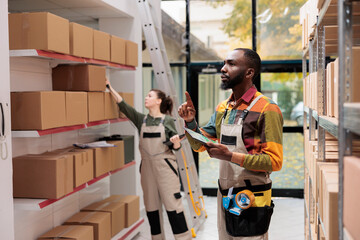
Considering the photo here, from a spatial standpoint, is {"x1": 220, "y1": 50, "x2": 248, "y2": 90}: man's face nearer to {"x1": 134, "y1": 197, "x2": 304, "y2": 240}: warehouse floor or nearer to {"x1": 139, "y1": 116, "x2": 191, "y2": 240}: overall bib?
{"x1": 139, "y1": 116, "x2": 191, "y2": 240}: overall bib

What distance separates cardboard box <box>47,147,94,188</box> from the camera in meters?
3.76

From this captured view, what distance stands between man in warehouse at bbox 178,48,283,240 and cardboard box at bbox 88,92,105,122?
163cm

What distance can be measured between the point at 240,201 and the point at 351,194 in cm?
127

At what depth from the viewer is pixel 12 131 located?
3.28m

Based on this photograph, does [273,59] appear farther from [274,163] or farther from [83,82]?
[274,163]

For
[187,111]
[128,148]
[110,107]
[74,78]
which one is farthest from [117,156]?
[187,111]

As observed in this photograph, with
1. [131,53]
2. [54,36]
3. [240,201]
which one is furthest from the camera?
[131,53]

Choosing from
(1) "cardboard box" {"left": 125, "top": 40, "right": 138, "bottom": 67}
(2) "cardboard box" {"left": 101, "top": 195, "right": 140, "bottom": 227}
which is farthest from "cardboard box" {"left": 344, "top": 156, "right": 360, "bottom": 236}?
(1) "cardboard box" {"left": 125, "top": 40, "right": 138, "bottom": 67}

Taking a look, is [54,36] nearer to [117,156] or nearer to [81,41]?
[81,41]

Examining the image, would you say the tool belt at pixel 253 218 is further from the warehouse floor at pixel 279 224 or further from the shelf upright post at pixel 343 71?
the warehouse floor at pixel 279 224

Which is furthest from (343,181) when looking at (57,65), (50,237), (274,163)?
(57,65)

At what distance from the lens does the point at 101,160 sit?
430cm

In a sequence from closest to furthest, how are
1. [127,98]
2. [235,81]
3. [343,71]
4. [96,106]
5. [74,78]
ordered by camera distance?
[343,71] < [235,81] < [74,78] < [96,106] < [127,98]

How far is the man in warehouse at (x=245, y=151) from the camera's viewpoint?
2.45 metres
